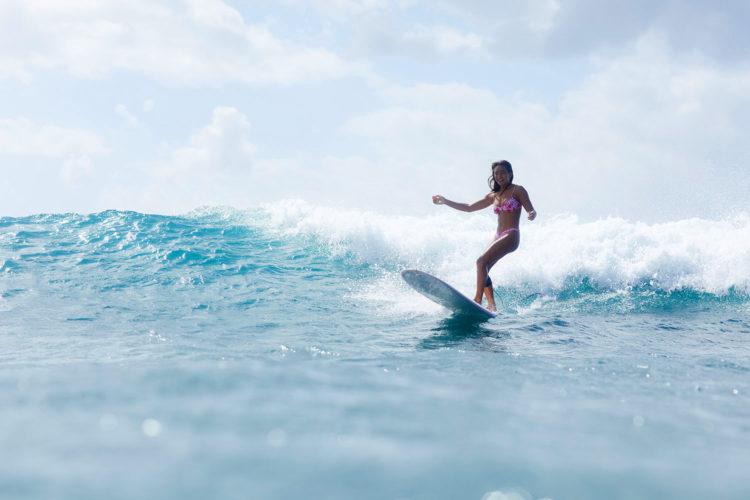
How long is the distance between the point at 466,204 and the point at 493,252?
0.85 m

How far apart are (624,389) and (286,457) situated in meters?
2.79

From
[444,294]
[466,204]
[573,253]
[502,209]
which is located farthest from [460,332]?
[573,253]

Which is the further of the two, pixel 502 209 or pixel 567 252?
pixel 567 252

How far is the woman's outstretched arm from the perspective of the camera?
25.0 ft

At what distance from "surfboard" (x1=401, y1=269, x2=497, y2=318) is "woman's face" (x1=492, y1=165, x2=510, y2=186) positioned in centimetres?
172

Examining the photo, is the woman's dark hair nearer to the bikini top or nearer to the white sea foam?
the bikini top

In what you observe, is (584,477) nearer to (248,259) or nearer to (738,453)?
(738,453)

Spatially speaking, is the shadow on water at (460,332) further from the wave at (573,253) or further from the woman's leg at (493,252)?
the wave at (573,253)

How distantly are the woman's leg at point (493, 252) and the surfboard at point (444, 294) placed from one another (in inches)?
12.5

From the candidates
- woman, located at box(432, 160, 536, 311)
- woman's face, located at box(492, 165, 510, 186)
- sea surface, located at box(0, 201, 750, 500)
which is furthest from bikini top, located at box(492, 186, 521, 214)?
sea surface, located at box(0, 201, 750, 500)

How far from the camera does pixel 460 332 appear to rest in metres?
6.23

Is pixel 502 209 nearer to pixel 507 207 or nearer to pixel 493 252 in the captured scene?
pixel 507 207

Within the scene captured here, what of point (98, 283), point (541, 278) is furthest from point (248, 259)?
point (541, 278)

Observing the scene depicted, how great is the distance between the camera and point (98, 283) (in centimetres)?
932
